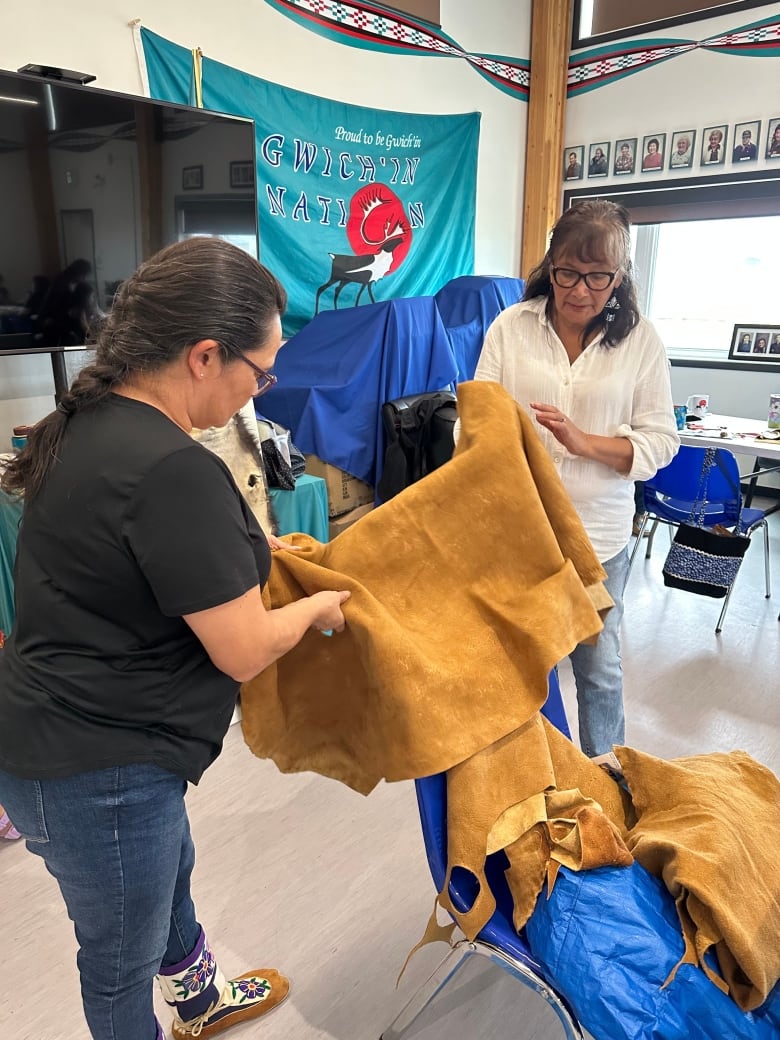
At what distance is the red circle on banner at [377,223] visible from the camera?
4238mm

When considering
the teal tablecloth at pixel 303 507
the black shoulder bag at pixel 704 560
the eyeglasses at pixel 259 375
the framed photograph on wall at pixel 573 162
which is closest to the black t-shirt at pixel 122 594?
the eyeglasses at pixel 259 375

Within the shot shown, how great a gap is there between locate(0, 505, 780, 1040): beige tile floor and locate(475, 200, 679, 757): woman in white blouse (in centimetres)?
59

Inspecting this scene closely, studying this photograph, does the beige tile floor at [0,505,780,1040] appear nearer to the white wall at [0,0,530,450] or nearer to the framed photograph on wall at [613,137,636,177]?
the white wall at [0,0,530,450]

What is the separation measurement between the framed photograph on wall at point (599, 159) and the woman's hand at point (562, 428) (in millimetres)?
4261

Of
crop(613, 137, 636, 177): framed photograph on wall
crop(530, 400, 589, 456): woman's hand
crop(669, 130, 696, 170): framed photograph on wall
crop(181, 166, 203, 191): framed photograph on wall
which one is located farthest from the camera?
crop(613, 137, 636, 177): framed photograph on wall

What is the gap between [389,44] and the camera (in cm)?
425

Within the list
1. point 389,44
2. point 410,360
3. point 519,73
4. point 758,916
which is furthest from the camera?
point 519,73

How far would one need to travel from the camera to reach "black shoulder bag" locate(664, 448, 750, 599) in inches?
107

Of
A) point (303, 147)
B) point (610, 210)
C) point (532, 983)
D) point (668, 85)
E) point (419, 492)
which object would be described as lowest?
point (532, 983)

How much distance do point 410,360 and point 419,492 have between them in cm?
256

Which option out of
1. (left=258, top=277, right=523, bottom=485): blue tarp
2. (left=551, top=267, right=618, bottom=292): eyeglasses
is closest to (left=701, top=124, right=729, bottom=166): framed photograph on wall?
(left=258, top=277, right=523, bottom=485): blue tarp

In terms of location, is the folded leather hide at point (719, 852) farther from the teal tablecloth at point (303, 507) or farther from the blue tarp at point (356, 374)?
the blue tarp at point (356, 374)

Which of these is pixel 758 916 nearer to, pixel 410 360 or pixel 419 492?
pixel 419 492

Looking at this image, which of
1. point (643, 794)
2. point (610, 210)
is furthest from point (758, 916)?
point (610, 210)
